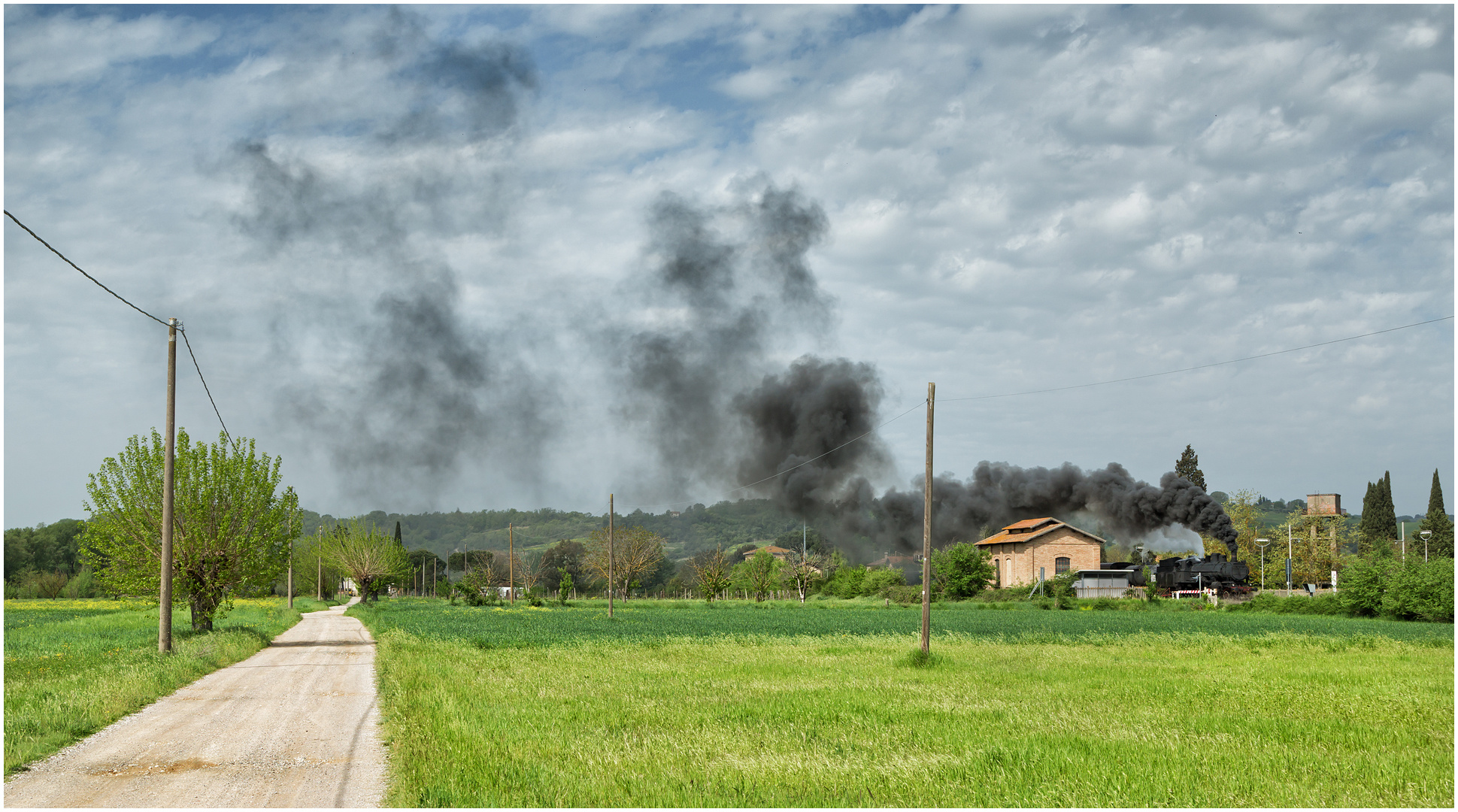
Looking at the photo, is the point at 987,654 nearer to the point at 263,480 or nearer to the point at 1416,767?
the point at 1416,767

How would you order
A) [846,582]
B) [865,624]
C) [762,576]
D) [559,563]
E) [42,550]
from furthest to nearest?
[559,563]
[42,550]
[762,576]
[846,582]
[865,624]

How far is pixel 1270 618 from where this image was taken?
46.3m

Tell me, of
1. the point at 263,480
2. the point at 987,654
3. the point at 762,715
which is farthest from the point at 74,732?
the point at 263,480

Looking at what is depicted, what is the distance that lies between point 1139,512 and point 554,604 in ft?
154

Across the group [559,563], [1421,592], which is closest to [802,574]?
[1421,592]

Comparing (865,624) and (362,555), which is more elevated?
(362,555)

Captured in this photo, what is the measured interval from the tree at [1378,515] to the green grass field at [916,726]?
74515 millimetres

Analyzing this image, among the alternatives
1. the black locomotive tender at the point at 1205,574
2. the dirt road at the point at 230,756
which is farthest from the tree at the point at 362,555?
the dirt road at the point at 230,756

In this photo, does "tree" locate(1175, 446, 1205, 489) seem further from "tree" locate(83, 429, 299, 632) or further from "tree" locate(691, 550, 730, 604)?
"tree" locate(83, 429, 299, 632)

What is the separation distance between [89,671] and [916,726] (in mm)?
16664

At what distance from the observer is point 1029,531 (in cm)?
8538

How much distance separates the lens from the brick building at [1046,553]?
81.9 meters

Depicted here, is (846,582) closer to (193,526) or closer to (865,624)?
(865,624)

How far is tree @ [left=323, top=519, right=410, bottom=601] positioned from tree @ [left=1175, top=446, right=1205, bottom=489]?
3208 inches
